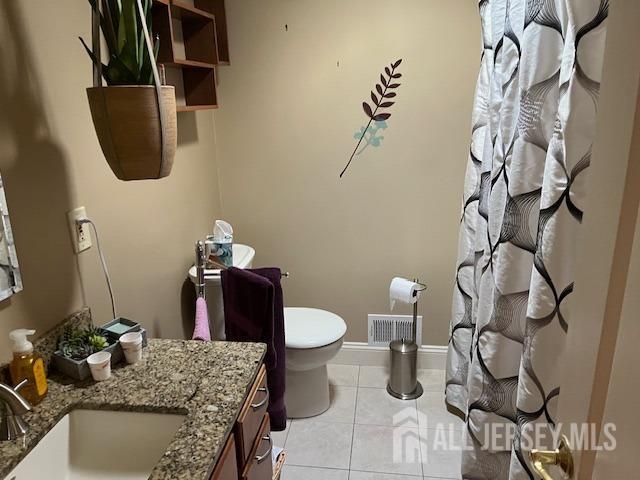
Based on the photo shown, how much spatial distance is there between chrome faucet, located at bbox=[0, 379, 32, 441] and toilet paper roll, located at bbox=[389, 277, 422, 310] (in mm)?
1720

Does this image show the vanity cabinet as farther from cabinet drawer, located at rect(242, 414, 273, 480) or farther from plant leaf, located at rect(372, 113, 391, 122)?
plant leaf, located at rect(372, 113, 391, 122)

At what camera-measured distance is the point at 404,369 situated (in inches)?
97.7

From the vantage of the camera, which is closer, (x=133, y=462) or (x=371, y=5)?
(x=133, y=462)

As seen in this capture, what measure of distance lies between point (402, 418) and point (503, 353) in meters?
0.89

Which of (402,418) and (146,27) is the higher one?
(146,27)

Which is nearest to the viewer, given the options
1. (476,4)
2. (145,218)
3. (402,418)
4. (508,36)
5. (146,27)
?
(146,27)

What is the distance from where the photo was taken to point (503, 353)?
1.62m

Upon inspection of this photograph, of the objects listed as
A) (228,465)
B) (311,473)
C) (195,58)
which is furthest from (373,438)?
(195,58)

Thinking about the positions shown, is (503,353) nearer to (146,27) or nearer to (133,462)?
(133,462)

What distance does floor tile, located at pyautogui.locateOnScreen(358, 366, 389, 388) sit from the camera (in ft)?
8.55

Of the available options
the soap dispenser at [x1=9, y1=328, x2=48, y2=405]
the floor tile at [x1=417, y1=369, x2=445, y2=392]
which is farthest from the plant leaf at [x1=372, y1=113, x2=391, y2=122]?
the soap dispenser at [x1=9, y1=328, x2=48, y2=405]

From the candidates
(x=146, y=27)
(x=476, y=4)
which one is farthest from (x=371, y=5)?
(x=146, y=27)

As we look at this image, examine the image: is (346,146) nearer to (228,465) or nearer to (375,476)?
(375,476)

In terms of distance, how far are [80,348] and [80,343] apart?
2 cm
